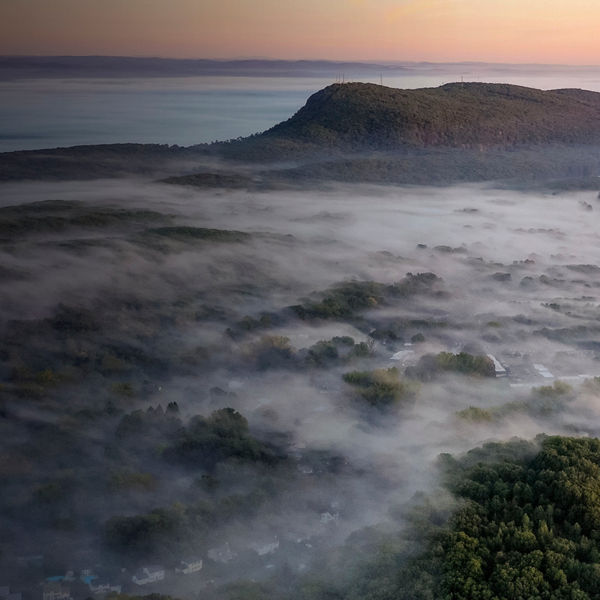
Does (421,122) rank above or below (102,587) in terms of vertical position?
above

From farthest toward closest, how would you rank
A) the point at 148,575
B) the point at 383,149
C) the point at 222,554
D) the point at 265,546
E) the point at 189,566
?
1. the point at 383,149
2. the point at 265,546
3. the point at 222,554
4. the point at 189,566
5. the point at 148,575

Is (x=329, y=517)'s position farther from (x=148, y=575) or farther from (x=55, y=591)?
(x=55, y=591)

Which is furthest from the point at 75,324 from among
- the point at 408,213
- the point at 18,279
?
the point at 408,213

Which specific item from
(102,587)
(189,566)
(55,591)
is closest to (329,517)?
(189,566)

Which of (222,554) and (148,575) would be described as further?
(222,554)

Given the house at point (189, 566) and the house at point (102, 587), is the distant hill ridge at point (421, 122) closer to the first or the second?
the house at point (189, 566)

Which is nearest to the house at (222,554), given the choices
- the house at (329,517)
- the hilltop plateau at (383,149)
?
the house at (329,517)

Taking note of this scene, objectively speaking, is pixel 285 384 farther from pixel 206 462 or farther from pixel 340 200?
pixel 340 200
